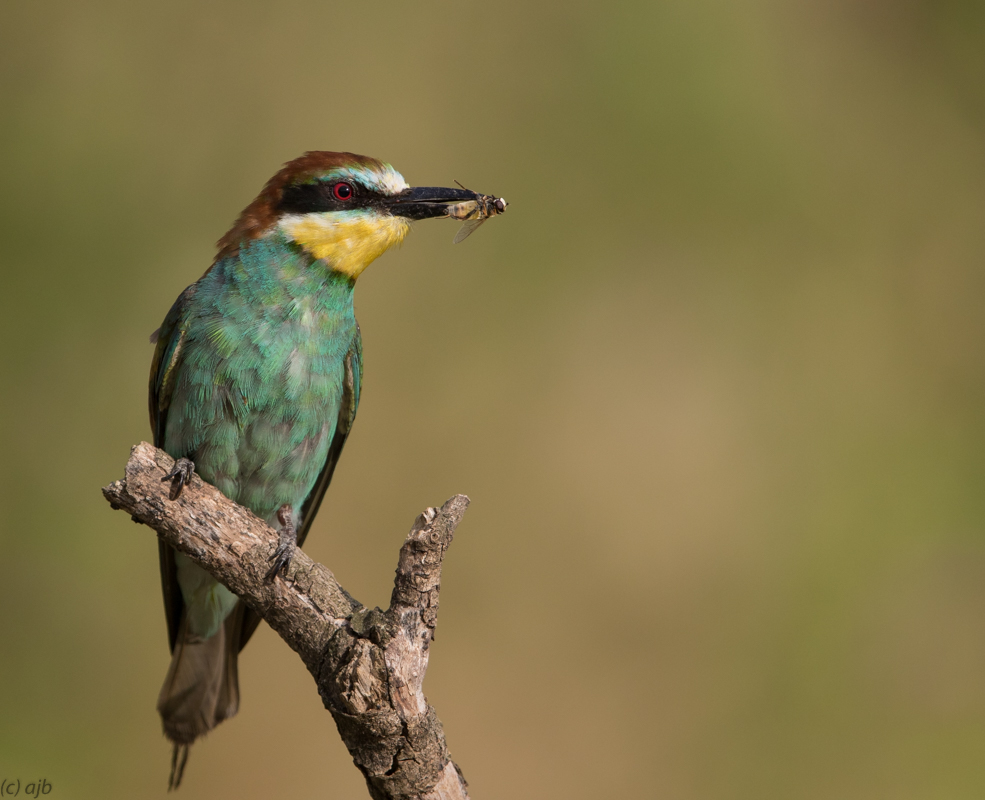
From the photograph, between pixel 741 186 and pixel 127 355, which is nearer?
pixel 127 355

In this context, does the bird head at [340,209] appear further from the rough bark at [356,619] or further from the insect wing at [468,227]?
the rough bark at [356,619]

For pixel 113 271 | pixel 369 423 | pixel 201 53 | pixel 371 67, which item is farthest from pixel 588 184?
pixel 113 271

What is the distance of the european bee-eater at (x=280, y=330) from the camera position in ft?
5.07

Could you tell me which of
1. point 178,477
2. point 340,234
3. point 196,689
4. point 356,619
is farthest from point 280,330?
point 196,689

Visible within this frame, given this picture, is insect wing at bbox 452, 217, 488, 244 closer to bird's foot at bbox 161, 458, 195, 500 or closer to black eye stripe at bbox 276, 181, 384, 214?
black eye stripe at bbox 276, 181, 384, 214

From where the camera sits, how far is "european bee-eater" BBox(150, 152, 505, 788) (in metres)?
1.54

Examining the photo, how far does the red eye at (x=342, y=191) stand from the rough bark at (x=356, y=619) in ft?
2.00

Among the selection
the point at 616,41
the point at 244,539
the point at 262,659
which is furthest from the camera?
the point at 616,41

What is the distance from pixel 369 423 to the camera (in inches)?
96.0

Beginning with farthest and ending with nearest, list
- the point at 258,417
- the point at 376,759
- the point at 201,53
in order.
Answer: the point at 201,53 < the point at 258,417 < the point at 376,759

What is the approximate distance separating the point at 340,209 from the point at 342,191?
40 mm

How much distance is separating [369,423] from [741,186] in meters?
1.44

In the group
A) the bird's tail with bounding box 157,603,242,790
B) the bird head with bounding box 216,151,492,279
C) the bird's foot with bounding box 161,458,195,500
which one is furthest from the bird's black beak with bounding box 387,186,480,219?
the bird's tail with bounding box 157,603,242,790

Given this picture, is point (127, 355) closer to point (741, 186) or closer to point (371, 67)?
point (371, 67)
